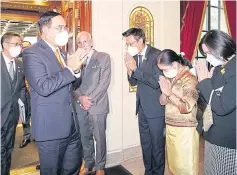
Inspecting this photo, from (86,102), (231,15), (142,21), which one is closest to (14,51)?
(86,102)

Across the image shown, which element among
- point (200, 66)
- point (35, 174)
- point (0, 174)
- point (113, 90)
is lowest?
point (35, 174)

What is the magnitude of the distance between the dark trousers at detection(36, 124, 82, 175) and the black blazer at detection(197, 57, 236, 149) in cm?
93

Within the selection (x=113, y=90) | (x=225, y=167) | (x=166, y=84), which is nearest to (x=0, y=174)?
(x=113, y=90)

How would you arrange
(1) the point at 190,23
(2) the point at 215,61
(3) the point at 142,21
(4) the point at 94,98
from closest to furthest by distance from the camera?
1. (2) the point at 215,61
2. (4) the point at 94,98
3. (3) the point at 142,21
4. (1) the point at 190,23

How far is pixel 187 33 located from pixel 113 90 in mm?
1694

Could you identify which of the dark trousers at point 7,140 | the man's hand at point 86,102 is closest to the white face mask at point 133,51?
the man's hand at point 86,102

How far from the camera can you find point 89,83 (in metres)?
2.41

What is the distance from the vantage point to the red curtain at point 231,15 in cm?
346

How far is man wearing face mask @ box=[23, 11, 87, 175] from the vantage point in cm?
146

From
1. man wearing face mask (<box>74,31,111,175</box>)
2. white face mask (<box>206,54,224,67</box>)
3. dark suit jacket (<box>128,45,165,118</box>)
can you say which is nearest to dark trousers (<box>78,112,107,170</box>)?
man wearing face mask (<box>74,31,111,175</box>)

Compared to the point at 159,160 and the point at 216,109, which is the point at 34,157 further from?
the point at 216,109

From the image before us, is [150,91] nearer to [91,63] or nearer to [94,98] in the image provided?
[94,98]

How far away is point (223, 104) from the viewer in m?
1.28

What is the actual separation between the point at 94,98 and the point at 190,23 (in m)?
2.22
